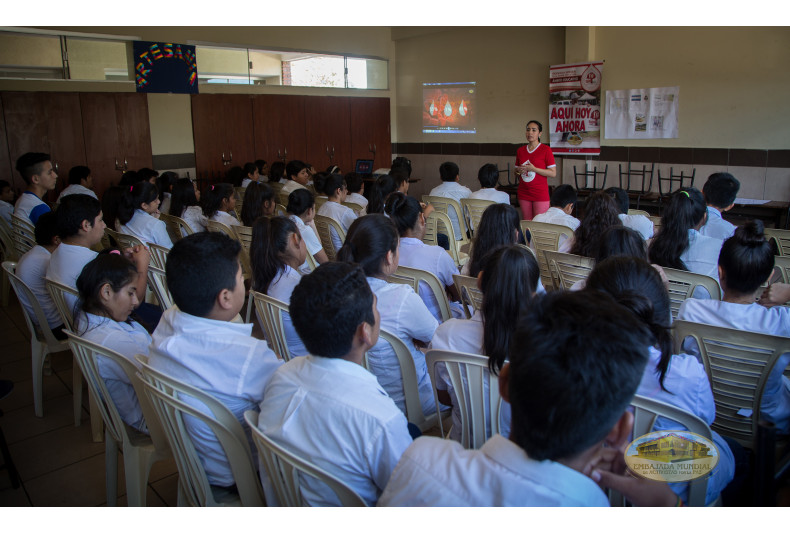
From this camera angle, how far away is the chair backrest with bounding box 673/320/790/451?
5.99ft

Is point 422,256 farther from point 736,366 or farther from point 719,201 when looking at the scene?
point 719,201

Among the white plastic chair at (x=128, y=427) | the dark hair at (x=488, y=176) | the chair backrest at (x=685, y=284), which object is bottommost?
the white plastic chair at (x=128, y=427)

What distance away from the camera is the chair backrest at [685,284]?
2.55 meters

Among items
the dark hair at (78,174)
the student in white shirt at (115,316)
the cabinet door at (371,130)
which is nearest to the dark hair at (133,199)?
the student in white shirt at (115,316)

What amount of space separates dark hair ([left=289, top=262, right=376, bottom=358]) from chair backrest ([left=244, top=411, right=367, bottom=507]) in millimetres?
251

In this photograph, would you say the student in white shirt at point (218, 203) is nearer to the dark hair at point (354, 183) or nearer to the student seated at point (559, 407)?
the dark hair at point (354, 183)

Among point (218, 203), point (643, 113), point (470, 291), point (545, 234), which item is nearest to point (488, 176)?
point (545, 234)

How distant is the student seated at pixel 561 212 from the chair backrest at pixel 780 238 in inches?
45.3

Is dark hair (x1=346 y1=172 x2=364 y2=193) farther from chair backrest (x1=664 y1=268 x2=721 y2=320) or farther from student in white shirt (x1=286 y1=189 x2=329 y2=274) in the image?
chair backrest (x1=664 y1=268 x2=721 y2=320)

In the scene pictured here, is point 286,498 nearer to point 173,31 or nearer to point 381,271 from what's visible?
point 381,271

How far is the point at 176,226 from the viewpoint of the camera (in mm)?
4711

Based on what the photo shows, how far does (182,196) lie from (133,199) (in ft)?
1.86

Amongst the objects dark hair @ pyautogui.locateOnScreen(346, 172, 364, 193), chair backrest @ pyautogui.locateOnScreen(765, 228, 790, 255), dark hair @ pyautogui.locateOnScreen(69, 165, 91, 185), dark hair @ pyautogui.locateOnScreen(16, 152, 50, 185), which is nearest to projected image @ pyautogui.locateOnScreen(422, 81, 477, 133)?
dark hair @ pyautogui.locateOnScreen(346, 172, 364, 193)

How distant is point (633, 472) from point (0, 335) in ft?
14.6
